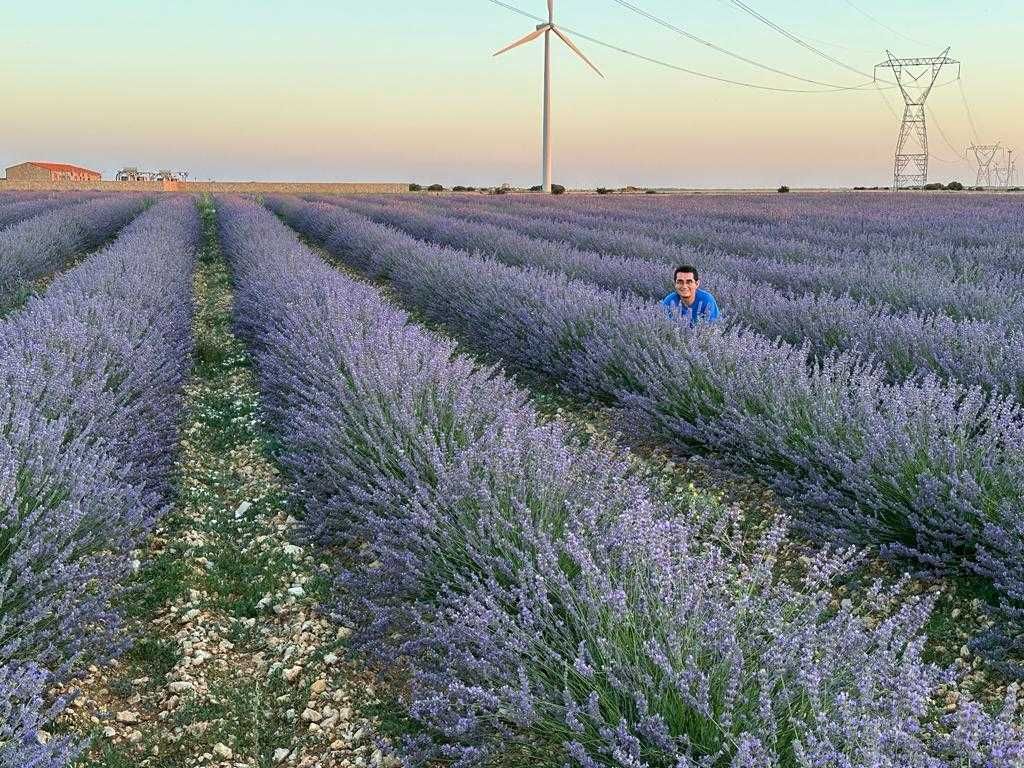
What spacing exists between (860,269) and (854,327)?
8.32ft

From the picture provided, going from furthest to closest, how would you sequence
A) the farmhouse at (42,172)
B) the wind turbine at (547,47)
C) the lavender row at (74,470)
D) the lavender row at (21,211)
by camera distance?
the farmhouse at (42,172) → the wind turbine at (547,47) → the lavender row at (21,211) → the lavender row at (74,470)

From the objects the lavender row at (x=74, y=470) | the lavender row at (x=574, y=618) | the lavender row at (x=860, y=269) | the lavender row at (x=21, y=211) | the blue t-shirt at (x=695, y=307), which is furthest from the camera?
the lavender row at (x=21, y=211)

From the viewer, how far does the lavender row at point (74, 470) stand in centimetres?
210

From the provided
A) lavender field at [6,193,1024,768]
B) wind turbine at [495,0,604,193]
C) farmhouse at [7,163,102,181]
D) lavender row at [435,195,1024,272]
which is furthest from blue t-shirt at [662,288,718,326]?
farmhouse at [7,163,102,181]

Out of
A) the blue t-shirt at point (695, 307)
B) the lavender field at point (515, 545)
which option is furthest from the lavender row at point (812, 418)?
the blue t-shirt at point (695, 307)

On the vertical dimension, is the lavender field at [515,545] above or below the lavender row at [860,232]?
below

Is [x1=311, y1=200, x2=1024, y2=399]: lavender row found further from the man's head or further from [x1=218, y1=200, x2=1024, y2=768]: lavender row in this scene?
[x1=218, y1=200, x2=1024, y2=768]: lavender row

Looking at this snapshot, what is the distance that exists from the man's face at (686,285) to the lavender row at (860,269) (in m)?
1.23

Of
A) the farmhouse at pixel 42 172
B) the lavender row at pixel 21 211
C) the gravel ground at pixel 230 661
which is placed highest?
the farmhouse at pixel 42 172

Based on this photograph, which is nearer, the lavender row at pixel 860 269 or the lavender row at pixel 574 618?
the lavender row at pixel 574 618

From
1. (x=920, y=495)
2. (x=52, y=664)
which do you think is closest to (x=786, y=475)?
(x=920, y=495)

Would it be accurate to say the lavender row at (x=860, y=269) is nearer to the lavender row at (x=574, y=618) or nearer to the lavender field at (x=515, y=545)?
the lavender field at (x=515, y=545)

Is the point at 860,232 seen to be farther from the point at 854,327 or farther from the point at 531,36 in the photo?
the point at 531,36

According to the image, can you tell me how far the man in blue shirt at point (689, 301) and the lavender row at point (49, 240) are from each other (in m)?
6.58
